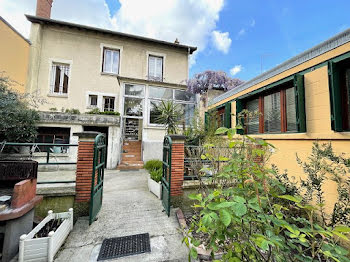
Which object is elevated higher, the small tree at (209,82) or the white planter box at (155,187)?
the small tree at (209,82)

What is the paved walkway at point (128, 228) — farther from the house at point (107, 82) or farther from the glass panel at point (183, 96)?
the glass panel at point (183, 96)

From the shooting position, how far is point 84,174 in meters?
3.15

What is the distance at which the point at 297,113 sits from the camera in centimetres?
396

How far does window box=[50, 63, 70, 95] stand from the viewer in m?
9.92

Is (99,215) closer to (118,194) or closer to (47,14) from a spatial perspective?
(118,194)

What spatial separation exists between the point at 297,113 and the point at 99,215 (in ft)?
18.2

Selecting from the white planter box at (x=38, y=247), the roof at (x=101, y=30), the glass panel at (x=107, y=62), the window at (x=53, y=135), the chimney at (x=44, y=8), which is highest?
the chimney at (x=44, y=8)

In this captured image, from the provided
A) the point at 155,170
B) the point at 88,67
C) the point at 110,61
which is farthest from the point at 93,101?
the point at 155,170

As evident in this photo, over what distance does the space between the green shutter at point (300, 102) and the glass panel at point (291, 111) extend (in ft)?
0.88

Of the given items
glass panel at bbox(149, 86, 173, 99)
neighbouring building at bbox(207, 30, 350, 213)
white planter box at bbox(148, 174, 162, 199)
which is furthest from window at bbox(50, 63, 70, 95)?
neighbouring building at bbox(207, 30, 350, 213)

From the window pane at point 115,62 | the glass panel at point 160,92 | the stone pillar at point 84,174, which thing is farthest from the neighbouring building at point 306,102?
the window pane at point 115,62

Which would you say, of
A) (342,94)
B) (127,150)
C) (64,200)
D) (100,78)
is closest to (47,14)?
(100,78)

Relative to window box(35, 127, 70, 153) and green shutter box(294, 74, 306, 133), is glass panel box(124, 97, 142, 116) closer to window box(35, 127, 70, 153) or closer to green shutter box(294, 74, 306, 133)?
window box(35, 127, 70, 153)

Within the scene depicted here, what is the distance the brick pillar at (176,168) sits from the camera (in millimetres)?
3658
